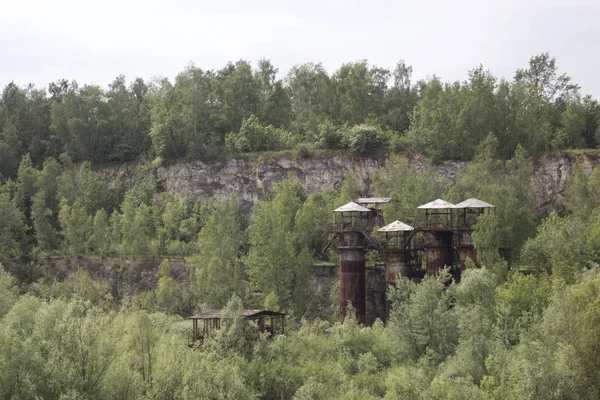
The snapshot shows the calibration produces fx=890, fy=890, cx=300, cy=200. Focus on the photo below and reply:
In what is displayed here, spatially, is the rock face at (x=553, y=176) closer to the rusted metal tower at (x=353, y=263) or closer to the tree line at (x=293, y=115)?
the tree line at (x=293, y=115)

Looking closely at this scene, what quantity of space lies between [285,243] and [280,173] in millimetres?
19569

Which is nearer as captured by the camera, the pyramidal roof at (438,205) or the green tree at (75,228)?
the pyramidal roof at (438,205)

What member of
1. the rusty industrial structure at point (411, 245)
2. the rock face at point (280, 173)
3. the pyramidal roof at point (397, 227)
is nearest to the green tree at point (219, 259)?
the rusty industrial structure at point (411, 245)

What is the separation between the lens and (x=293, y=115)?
112m

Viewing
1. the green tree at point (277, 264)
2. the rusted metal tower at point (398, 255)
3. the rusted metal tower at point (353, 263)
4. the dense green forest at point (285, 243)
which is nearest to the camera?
the dense green forest at point (285, 243)

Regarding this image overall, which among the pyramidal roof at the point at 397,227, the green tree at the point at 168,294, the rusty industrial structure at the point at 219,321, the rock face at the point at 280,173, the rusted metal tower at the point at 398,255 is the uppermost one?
the rock face at the point at 280,173

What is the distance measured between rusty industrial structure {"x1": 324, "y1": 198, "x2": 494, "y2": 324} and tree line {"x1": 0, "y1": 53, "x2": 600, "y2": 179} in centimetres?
1537

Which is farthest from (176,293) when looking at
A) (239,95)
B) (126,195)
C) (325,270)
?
(239,95)

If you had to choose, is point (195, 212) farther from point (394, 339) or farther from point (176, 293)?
point (394, 339)

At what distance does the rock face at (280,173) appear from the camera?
8112cm

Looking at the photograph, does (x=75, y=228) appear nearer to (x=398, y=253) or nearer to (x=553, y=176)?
(x=398, y=253)

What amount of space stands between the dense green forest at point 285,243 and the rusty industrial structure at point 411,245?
2.03 meters

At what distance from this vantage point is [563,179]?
7994 centimetres

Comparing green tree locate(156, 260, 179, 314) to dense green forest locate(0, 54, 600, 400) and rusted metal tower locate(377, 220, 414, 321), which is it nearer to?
dense green forest locate(0, 54, 600, 400)
